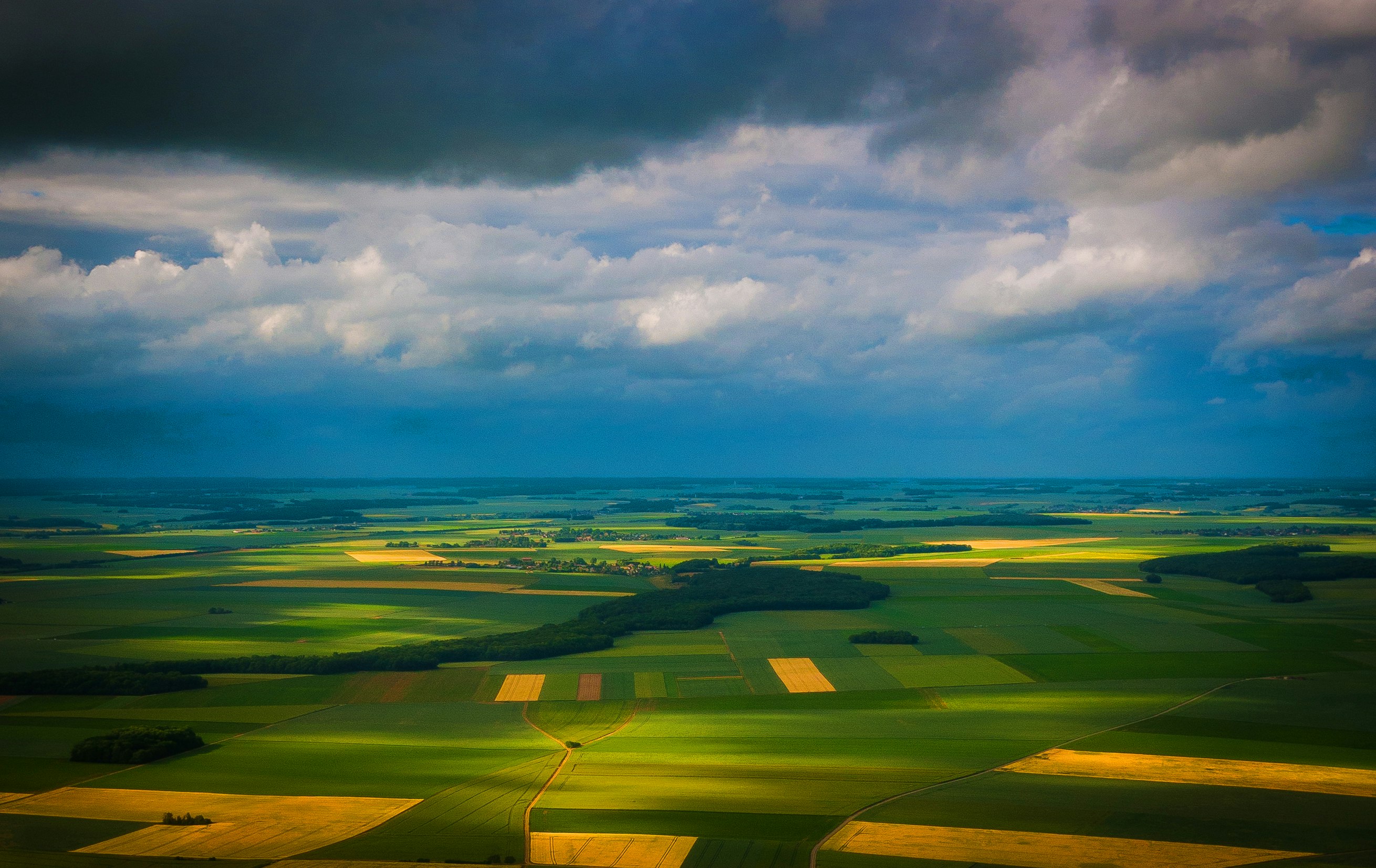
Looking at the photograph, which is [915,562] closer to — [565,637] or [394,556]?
[565,637]

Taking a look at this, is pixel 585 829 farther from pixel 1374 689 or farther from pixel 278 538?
pixel 278 538

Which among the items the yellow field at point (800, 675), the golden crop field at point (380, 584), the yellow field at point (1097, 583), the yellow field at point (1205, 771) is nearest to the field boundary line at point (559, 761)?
the yellow field at point (800, 675)

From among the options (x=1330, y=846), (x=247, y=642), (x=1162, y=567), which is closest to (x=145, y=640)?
(x=247, y=642)

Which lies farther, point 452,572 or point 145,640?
point 452,572

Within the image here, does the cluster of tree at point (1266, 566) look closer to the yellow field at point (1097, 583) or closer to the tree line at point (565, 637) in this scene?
the yellow field at point (1097, 583)

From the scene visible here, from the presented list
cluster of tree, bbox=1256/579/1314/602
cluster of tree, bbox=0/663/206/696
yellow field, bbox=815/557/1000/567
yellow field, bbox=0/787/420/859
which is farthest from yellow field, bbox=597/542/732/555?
yellow field, bbox=0/787/420/859

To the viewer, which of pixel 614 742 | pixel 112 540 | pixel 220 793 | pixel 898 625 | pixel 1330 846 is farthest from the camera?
pixel 112 540

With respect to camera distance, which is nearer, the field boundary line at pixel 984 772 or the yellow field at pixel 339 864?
the yellow field at pixel 339 864
